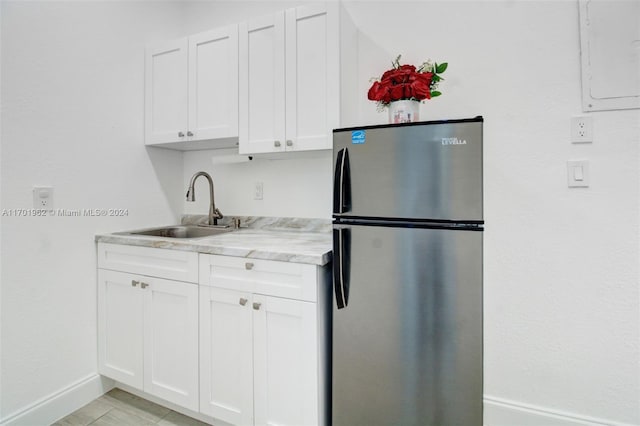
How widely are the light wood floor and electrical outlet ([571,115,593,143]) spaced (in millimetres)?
2393

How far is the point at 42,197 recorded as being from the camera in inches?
63.1

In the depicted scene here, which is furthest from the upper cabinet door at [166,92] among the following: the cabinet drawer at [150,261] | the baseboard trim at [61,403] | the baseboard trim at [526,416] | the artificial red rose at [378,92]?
the baseboard trim at [526,416]

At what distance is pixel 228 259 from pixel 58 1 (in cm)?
169

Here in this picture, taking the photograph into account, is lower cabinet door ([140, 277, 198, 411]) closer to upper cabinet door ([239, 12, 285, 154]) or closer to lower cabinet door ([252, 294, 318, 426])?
lower cabinet door ([252, 294, 318, 426])

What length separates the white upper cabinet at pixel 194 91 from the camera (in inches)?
73.6

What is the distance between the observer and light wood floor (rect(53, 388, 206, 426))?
1639 mm

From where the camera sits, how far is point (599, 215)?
145 centimetres

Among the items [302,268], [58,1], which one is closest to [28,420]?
[302,268]

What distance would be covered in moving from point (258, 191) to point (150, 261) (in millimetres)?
810

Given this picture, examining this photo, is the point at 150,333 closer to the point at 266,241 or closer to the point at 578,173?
the point at 266,241

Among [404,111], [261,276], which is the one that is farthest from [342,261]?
[404,111]

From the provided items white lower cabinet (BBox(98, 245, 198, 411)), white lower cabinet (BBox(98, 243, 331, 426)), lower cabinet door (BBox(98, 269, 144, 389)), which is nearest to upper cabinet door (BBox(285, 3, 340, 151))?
white lower cabinet (BBox(98, 243, 331, 426))

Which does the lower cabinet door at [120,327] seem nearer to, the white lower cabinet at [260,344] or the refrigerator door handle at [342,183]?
the white lower cabinet at [260,344]

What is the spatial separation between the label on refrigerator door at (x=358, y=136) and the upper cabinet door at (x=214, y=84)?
89cm
